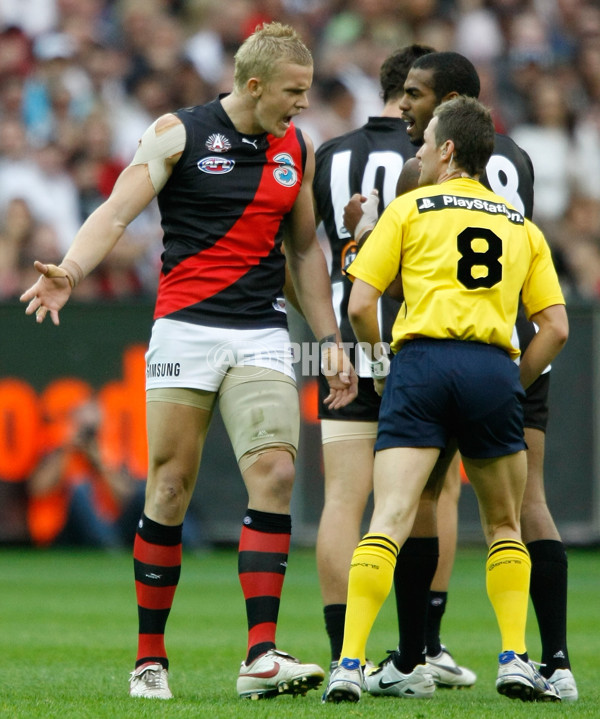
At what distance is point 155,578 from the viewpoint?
4891 millimetres

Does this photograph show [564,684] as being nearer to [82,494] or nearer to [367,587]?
[367,587]

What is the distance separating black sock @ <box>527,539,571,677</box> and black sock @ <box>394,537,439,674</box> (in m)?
0.42

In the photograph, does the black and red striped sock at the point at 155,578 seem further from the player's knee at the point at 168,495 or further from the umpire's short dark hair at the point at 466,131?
the umpire's short dark hair at the point at 466,131

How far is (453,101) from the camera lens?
4676 mm

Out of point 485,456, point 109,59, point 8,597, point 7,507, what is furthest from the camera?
point 109,59

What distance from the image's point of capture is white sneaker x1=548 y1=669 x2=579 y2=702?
15.9 ft

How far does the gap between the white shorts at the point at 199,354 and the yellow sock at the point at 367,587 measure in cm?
88

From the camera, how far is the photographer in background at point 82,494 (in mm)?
11188

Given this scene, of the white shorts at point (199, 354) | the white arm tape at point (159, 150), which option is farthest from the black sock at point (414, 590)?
the white arm tape at point (159, 150)

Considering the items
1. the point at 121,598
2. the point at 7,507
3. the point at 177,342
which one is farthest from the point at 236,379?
the point at 7,507

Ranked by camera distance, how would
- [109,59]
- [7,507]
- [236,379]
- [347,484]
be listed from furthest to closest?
[109,59] < [7,507] < [347,484] < [236,379]

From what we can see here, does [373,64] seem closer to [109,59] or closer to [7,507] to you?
[109,59]

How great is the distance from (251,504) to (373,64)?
10377 millimetres

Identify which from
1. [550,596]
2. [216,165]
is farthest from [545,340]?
[216,165]
